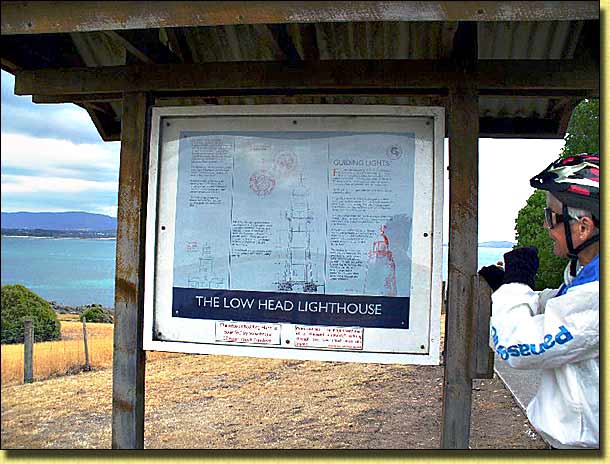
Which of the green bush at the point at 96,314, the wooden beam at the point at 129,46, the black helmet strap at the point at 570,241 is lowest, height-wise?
the green bush at the point at 96,314

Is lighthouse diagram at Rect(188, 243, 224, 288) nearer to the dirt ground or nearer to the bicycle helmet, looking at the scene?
the bicycle helmet

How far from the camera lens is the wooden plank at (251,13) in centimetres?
200

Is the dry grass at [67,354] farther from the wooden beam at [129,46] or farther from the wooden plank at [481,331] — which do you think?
the wooden plank at [481,331]

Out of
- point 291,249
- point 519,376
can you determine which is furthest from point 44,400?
point 291,249

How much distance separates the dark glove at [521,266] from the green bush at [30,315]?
35.4 feet

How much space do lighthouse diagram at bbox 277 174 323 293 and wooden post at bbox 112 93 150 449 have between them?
2.23ft

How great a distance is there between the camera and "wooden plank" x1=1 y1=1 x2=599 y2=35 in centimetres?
200

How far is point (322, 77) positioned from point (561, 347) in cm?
149

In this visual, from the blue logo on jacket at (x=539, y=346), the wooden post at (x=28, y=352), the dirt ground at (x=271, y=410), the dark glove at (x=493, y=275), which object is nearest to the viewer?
the blue logo on jacket at (x=539, y=346)

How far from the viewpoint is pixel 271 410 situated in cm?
792

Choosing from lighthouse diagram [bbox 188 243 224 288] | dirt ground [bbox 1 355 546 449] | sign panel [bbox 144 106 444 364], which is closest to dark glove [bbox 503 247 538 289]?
sign panel [bbox 144 106 444 364]

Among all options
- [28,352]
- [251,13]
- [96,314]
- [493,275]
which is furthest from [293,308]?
[96,314]

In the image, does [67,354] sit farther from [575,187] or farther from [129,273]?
[575,187]

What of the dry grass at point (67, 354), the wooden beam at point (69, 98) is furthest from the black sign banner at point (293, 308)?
the dry grass at point (67, 354)
